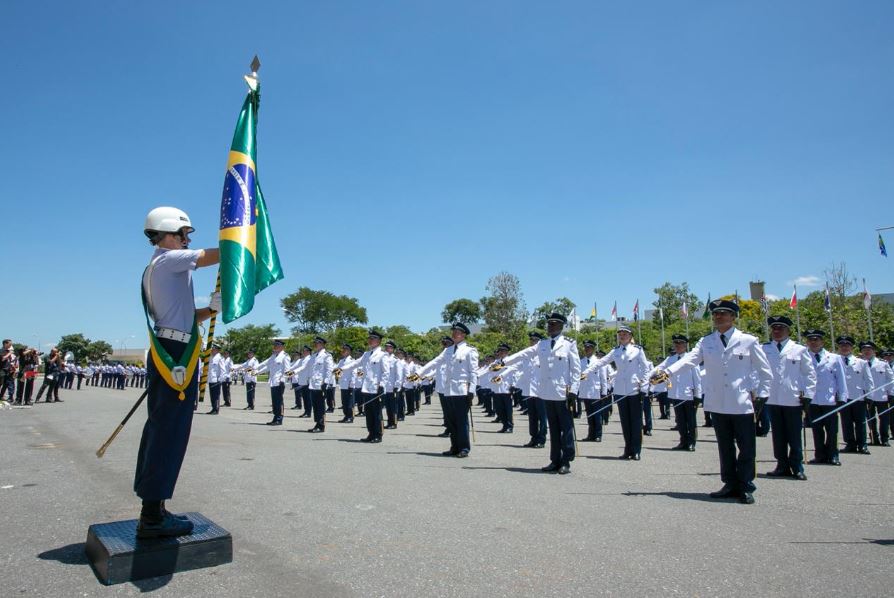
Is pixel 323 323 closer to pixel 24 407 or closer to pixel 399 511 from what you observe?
pixel 24 407

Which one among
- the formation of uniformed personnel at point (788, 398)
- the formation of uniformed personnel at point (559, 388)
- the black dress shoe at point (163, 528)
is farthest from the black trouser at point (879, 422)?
the black dress shoe at point (163, 528)

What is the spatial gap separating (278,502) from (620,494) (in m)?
3.89

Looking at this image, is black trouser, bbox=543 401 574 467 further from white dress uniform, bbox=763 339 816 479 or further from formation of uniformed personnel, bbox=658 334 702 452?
white dress uniform, bbox=763 339 816 479

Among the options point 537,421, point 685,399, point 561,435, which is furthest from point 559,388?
point 685,399

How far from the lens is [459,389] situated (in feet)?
34.9

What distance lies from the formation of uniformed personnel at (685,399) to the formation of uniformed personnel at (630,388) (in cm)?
51

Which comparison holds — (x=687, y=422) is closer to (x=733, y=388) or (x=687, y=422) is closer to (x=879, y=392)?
(x=733, y=388)

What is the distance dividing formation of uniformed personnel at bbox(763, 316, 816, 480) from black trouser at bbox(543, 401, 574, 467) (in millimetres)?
3053

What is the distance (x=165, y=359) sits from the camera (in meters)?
3.97

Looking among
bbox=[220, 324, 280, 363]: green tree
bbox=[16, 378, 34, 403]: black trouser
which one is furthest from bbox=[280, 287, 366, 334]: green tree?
bbox=[16, 378, 34, 403]: black trouser

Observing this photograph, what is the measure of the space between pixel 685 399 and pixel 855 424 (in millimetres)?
3394

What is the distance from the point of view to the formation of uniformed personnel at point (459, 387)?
10125mm

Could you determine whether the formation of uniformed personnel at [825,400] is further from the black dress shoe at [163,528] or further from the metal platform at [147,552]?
the black dress shoe at [163,528]

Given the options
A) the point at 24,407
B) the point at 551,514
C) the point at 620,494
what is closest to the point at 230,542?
the point at 551,514
